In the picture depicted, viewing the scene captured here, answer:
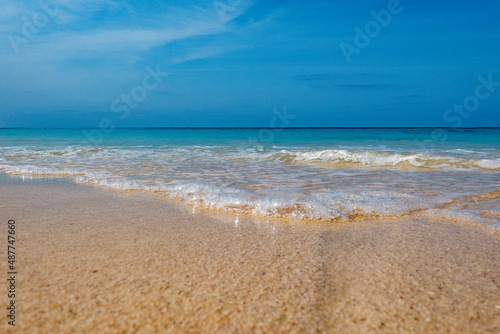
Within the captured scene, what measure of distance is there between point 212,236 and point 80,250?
945 millimetres

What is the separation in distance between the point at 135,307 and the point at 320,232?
167cm

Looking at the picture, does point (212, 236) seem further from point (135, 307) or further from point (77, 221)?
point (77, 221)

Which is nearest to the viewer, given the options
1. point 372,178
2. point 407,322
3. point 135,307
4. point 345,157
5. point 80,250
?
point 407,322

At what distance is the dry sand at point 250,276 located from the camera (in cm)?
141

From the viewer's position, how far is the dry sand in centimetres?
141

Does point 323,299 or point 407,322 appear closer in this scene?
point 407,322

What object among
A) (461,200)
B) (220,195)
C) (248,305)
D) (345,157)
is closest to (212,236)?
(248,305)

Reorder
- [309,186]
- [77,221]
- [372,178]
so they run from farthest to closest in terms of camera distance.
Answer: [372,178]
[309,186]
[77,221]

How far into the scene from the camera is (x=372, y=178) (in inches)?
220

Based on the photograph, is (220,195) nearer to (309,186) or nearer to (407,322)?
(309,186)

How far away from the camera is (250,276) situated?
185 cm

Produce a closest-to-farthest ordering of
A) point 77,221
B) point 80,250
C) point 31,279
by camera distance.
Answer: point 31,279 < point 80,250 < point 77,221

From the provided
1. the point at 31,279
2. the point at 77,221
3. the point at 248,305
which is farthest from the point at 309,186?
the point at 31,279

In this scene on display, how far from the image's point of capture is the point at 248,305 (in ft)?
5.05
